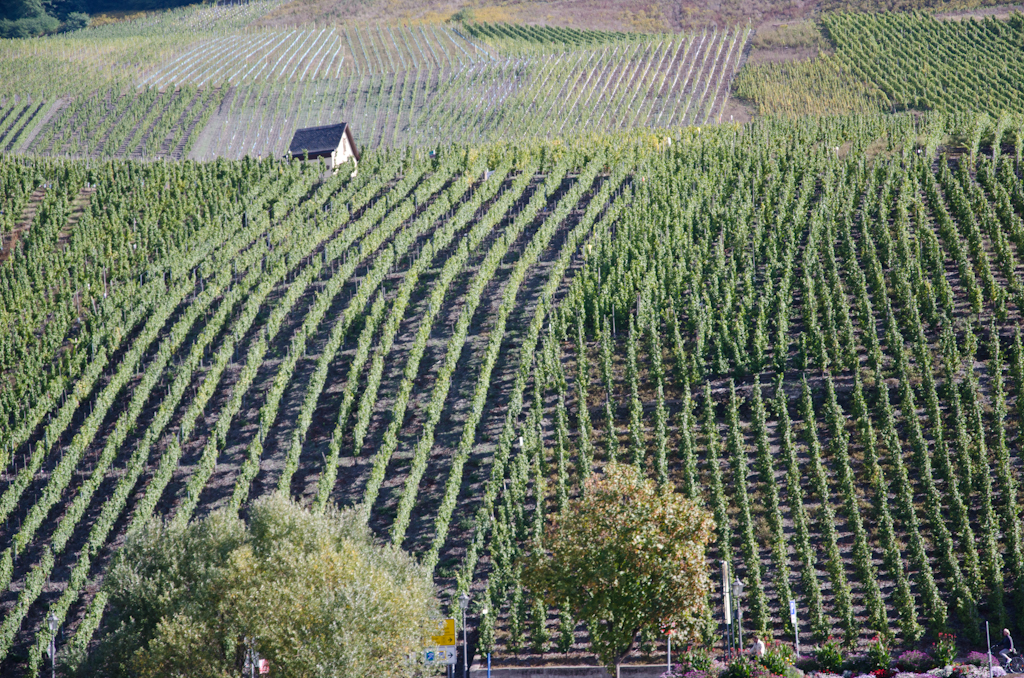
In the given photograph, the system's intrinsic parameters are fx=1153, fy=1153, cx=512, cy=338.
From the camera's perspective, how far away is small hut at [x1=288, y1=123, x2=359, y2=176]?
222 feet

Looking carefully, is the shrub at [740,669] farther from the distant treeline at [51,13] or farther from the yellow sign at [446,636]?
the distant treeline at [51,13]

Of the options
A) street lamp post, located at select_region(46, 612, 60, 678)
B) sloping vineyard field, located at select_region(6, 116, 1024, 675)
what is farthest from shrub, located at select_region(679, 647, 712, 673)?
street lamp post, located at select_region(46, 612, 60, 678)

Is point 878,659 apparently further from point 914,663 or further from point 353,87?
point 353,87

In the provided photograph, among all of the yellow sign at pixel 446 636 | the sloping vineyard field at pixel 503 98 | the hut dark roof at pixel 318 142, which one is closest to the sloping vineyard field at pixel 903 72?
the sloping vineyard field at pixel 503 98

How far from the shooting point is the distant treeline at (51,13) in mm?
127000

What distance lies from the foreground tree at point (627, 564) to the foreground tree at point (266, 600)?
147 inches

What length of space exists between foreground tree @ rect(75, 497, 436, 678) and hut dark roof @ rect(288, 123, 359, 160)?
132ft

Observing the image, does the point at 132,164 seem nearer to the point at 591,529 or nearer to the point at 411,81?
the point at 411,81

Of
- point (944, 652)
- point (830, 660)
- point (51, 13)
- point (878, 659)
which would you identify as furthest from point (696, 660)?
point (51, 13)

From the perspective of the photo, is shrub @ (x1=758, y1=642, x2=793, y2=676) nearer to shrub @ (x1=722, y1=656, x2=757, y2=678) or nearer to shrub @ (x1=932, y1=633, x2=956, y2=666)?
shrub @ (x1=722, y1=656, x2=757, y2=678)

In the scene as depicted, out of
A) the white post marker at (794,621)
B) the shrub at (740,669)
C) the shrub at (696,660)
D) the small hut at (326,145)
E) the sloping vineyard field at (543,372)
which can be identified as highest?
the small hut at (326,145)

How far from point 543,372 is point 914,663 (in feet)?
58.2

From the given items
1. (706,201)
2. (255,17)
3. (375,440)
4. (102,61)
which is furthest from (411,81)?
(375,440)

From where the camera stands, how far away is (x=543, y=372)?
41188 millimetres
